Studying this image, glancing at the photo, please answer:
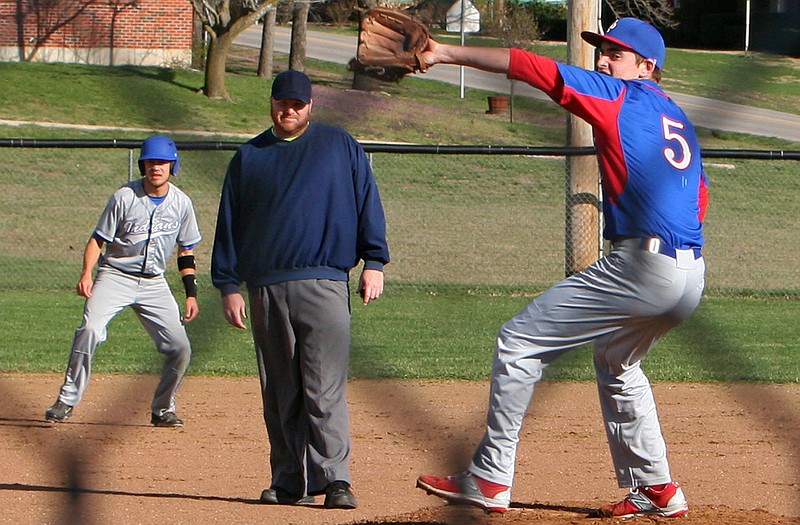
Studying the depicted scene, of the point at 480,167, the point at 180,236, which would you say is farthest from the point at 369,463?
the point at 480,167

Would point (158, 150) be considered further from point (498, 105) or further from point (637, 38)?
point (498, 105)

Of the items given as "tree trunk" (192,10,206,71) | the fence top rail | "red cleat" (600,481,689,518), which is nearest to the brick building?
"tree trunk" (192,10,206,71)

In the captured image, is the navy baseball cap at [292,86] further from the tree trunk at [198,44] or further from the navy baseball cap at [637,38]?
the navy baseball cap at [637,38]

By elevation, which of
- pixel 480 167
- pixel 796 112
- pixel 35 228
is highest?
pixel 796 112

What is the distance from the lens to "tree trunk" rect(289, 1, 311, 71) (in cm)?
223

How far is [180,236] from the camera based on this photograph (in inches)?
208

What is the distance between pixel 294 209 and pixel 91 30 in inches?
74.1

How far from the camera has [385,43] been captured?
70.5 inches

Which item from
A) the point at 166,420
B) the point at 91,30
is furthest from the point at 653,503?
the point at 166,420

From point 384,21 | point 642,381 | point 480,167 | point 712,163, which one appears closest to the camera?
point 384,21

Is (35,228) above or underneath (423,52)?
underneath

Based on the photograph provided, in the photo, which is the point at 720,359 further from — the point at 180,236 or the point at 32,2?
the point at 32,2

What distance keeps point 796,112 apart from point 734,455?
332 centimetres

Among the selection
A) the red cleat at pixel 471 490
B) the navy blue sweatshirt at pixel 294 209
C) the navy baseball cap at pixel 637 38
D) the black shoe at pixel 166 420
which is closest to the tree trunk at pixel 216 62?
the navy baseball cap at pixel 637 38
